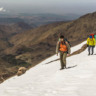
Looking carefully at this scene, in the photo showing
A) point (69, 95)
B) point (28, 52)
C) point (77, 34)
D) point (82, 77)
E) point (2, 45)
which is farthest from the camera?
point (2, 45)

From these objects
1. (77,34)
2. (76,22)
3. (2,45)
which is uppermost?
(76,22)

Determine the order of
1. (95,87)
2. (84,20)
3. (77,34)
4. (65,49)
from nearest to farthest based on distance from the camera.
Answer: (95,87) → (65,49) → (77,34) → (84,20)

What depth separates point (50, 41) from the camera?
133625mm

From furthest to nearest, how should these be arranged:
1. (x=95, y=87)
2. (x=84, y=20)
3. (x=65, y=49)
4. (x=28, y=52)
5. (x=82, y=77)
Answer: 1. (x=84, y=20)
2. (x=28, y=52)
3. (x=65, y=49)
4. (x=82, y=77)
5. (x=95, y=87)

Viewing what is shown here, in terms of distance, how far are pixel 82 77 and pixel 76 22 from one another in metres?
138

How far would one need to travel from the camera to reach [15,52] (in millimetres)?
128625

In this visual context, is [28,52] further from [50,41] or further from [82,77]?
[82,77]

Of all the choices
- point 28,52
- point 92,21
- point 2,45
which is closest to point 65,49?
point 28,52

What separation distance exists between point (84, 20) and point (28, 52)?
54397 mm

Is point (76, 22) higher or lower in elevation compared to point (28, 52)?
higher

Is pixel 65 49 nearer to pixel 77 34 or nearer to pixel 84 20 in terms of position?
pixel 77 34

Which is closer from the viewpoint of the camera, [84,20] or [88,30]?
[88,30]

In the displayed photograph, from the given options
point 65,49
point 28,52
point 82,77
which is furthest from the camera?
point 28,52

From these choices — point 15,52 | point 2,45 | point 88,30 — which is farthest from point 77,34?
point 2,45
